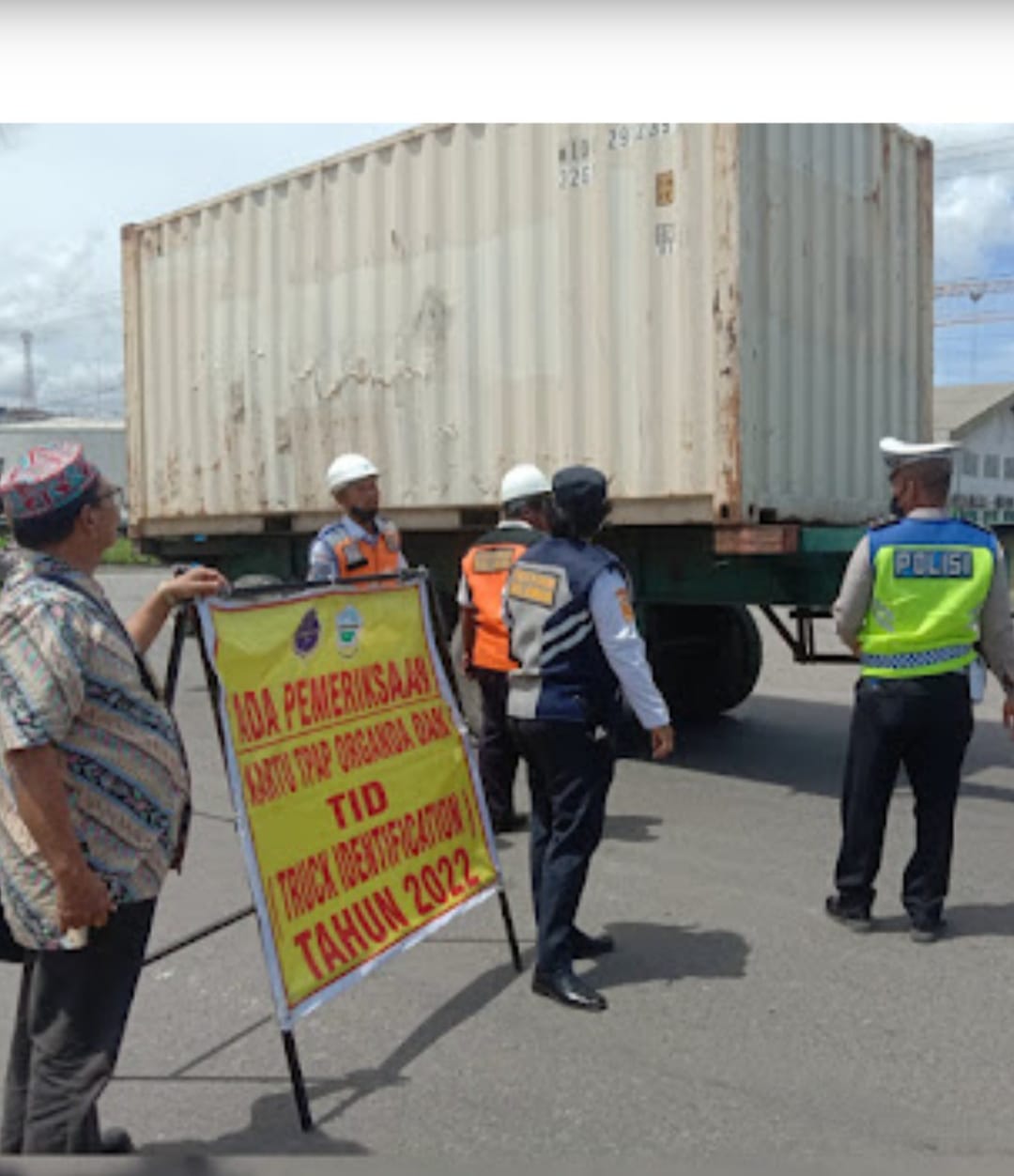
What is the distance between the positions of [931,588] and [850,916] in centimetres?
122

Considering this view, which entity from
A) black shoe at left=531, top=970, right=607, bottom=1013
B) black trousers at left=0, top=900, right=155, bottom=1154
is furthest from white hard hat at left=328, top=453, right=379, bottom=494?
black trousers at left=0, top=900, right=155, bottom=1154

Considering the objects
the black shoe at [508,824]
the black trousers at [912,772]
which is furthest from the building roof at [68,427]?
the black trousers at [912,772]

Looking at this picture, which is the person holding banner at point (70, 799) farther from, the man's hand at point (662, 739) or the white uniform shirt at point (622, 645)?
the man's hand at point (662, 739)

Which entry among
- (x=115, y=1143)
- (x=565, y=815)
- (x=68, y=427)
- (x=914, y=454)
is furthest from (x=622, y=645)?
(x=68, y=427)

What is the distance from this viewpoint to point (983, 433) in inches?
1271

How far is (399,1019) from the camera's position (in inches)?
144

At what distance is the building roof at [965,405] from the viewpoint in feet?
99.8

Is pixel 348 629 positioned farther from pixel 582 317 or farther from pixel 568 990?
pixel 582 317

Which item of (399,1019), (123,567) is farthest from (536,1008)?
(123,567)

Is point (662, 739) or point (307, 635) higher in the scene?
point (307, 635)

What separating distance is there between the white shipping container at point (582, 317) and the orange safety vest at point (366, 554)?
139 centimetres

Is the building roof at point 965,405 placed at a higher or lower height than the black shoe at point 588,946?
higher

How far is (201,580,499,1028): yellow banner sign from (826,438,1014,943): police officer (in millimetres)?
1391

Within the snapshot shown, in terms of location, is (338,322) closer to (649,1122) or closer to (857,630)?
(857,630)
